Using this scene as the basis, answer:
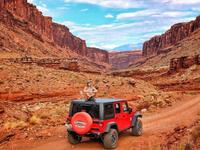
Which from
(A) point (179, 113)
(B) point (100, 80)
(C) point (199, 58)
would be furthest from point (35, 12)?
(A) point (179, 113)

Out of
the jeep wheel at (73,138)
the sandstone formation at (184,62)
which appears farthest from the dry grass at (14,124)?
the sandstone formation at (184,62)

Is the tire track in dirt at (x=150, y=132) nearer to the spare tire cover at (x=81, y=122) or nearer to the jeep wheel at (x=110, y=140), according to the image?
the jeep wheel at (x=110, y=140)

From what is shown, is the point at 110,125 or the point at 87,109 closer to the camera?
the point at 110,125

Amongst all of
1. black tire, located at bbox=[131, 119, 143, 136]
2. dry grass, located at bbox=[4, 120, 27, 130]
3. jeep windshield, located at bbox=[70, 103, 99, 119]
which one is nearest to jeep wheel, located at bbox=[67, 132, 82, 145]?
jeep windshield, located at bbox=[70, 103, 99, 119]

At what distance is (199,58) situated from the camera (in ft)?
210

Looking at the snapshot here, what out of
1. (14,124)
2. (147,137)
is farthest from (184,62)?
(14,124)

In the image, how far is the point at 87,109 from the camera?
13039 mm

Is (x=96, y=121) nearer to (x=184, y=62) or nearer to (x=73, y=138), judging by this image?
(x=73, y=138)

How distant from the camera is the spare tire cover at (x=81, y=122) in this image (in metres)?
12.5

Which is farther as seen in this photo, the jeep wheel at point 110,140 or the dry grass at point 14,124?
the dry grass at point 14,124

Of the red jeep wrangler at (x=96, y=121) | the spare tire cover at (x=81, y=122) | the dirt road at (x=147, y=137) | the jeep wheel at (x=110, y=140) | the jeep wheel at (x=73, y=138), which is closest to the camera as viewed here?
the spare tire cover at (x=81, y=122)

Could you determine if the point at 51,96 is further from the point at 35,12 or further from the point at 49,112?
the point at 35,12

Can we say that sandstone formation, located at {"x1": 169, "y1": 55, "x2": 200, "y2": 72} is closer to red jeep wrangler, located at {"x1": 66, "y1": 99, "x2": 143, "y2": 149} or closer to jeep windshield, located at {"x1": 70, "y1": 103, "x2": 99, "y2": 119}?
red jeep wrangler, located at {"x1": 66, "y1": 99, "x2": 143, "y2": 149}

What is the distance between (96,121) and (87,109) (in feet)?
2.05
